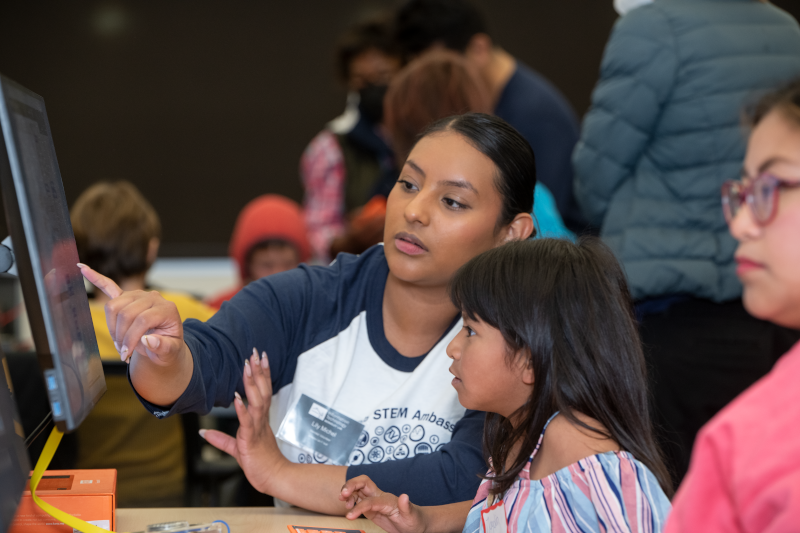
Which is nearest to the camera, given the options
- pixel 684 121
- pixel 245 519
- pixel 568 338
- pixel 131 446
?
pixel 568 338

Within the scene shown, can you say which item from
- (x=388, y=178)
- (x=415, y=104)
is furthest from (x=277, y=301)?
(x=388, y=178)

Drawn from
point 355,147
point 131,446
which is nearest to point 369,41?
point 355,147

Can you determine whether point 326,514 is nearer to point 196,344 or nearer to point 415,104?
point 196,344

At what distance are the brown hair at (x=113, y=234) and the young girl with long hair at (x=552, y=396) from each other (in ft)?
4.63

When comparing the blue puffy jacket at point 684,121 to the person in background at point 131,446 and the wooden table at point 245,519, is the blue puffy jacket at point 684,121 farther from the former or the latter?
the person in background at point 131,446

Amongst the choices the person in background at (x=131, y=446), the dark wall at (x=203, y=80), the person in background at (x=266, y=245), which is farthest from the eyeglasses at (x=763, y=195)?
the dark wall at (x=203, y=80)

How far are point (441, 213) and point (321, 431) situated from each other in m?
0.48

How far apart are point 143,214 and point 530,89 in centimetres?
142

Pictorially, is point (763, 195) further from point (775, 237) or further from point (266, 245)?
point (266, 245)

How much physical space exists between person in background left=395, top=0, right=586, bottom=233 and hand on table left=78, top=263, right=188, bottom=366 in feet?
5.64

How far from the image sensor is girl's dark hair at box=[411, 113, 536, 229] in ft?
4.80

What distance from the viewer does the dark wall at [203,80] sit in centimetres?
475

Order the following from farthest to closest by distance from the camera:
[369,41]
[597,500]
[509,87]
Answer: [369,41], [509,87], [597,500]

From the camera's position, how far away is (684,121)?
186 cm
